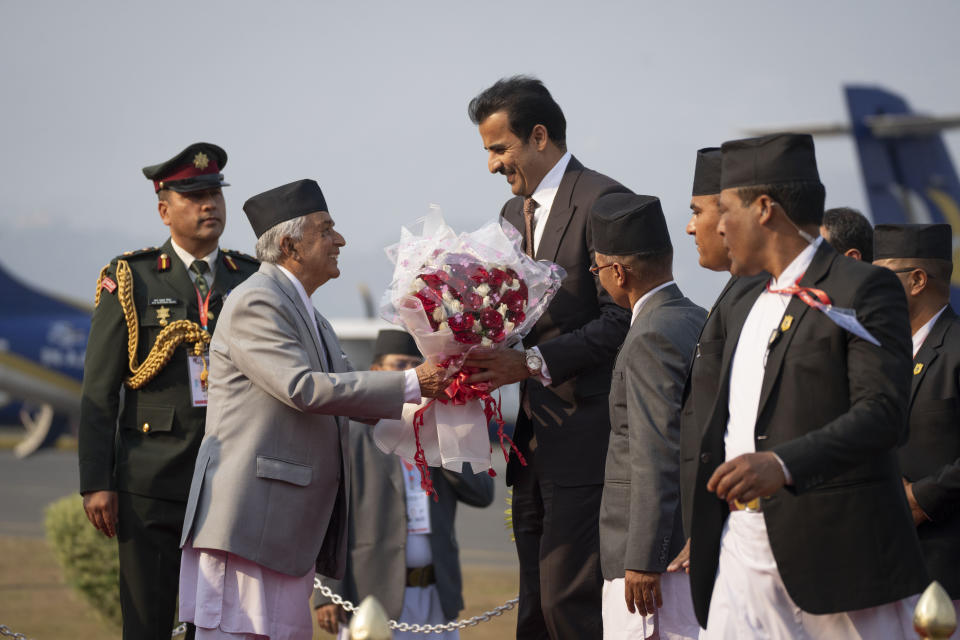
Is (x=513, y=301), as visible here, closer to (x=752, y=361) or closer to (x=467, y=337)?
(x=467, y=337)

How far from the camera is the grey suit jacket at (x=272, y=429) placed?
11.2 ft

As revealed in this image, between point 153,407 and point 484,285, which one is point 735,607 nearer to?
point 484,285

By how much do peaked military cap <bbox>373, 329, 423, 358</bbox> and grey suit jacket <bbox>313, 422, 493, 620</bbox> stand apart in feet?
1.63

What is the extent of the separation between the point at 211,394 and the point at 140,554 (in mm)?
892

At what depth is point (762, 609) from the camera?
7.82ft

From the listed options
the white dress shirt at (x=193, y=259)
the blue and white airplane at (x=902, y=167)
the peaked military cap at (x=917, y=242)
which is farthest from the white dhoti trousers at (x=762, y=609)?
the blue and white airplane at (x=902, y=167)

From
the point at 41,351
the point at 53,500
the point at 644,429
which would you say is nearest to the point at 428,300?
the point at 644,429

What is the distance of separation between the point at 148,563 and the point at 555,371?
1.74m

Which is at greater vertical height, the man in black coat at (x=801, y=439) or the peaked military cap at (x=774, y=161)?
the peaked military cap at (x=774, y=161)

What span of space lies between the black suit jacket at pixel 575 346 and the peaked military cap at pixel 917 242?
101 centimetres

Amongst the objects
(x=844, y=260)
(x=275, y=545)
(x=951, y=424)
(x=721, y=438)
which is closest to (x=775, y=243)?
(x=844, y=260)

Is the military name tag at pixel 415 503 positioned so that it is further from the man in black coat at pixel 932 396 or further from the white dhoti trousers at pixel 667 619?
the man in black coat at pixel 932 396

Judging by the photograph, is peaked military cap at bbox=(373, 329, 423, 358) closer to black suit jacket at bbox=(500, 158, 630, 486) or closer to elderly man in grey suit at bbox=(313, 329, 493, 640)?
elderly man in grey suit at bbox=(313, 329, 493, 640)

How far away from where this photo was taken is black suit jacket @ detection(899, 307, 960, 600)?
3.50m
